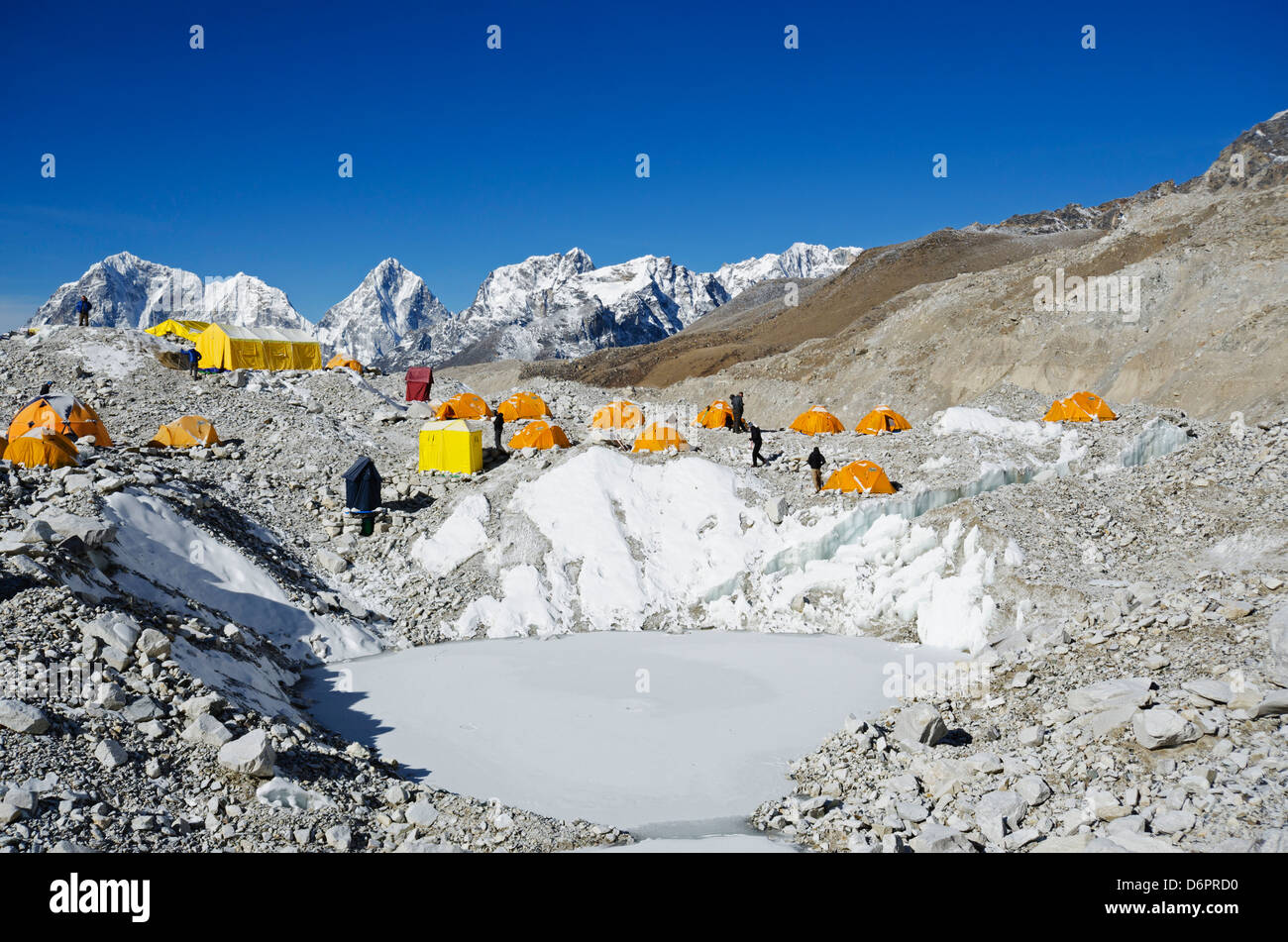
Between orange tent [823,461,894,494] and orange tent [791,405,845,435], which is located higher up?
orange tent [791,405,845,435]

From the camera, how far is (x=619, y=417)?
97.7ft

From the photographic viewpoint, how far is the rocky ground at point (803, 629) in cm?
792

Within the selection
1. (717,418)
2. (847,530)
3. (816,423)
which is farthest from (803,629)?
(717,418)

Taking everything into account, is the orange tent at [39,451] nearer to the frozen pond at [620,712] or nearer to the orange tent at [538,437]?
the frozen pond at [620,712]

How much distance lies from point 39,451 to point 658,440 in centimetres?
1506

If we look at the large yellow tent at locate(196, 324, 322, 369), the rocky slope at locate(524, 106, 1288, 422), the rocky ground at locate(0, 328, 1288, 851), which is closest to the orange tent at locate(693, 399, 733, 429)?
the rocky ground at locate(0, 328, 1288, 851)

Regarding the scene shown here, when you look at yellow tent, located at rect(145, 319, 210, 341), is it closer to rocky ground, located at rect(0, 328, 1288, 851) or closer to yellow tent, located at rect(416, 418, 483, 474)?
rocky ground, located at rect(0, 328, 1288, 851)

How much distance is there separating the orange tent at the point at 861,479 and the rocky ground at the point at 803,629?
0.60 metres

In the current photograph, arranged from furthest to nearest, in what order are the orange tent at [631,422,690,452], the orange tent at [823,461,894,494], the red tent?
1. the red tent
2. the orange tent at [631,422,690,452]
3. the orange tent at [823,461,894,494]

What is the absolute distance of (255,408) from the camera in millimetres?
28281

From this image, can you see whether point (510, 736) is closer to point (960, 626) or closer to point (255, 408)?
point (960, 626)

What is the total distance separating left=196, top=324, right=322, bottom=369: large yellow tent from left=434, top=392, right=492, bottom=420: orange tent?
998 cm

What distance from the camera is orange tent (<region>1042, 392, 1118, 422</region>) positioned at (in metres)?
26.7
